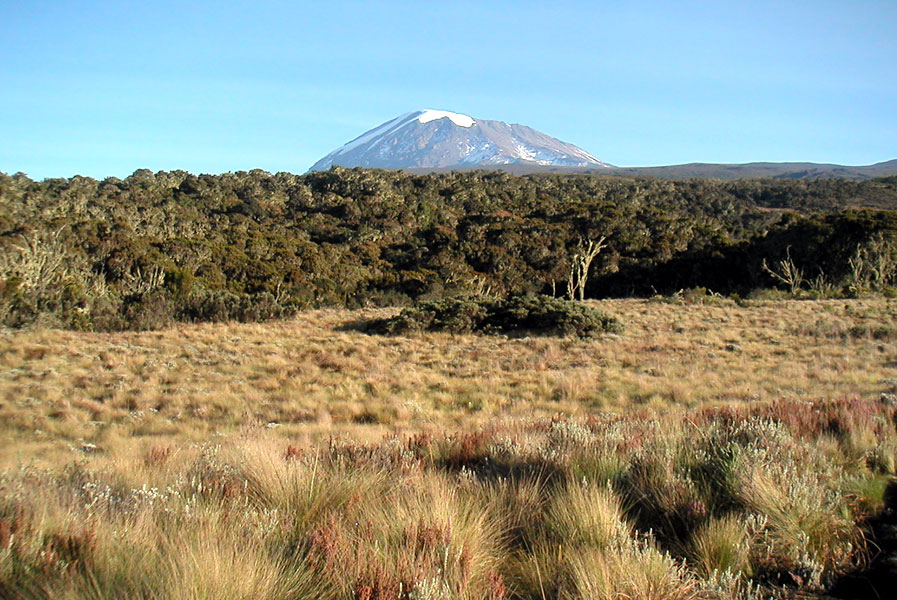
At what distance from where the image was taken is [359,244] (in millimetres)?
32406

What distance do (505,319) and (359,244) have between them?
17.9m

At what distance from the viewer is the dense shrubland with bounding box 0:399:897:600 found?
6.83 feet

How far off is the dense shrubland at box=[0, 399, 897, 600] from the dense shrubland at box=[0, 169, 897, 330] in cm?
1524

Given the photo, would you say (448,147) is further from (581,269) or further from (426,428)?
(426,428)

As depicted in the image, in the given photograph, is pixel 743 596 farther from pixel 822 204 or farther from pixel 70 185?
pixel 822 204

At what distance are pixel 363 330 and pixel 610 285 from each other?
17067 millimetres

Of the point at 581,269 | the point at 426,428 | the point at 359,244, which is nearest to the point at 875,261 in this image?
the point at 581,269

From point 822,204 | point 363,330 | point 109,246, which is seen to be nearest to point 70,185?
point 109,246

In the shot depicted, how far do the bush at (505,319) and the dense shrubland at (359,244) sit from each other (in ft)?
17.0

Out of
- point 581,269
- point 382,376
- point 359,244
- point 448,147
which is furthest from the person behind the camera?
point 448,147

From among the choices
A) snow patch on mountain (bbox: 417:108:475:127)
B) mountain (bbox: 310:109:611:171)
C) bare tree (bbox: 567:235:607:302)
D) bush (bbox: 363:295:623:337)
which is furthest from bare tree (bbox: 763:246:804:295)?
snow patch on mountain (bbox: 417:108:475:127)

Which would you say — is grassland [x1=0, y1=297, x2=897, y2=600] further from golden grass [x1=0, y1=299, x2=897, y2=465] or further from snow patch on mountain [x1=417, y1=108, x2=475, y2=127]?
snow patch on mountain [x1=417, y1=108, x2=475, y2=127]

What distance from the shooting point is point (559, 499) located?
2.78 meters

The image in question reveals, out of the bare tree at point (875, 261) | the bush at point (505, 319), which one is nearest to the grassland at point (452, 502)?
the bush at point (505, 319)
